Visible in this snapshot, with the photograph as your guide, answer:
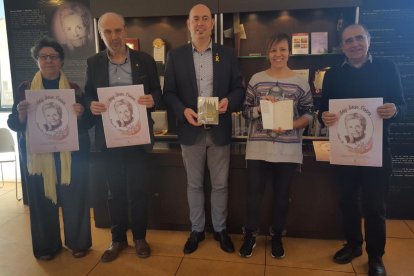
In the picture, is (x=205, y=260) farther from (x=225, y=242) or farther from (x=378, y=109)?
(x=378, y=109)

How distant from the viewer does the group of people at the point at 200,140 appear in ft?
6.54

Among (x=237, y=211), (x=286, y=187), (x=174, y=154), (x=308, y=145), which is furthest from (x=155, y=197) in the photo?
(x=308, y=145)

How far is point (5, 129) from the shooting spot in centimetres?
381

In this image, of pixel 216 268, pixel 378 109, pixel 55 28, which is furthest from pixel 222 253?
pixel 55 28

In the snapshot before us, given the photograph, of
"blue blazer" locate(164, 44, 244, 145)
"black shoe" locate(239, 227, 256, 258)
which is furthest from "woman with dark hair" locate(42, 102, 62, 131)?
"black shoe" locate(239, 227, 256, 258)

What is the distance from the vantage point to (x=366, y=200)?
1985 millimetres

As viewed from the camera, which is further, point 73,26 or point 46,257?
point 73,26

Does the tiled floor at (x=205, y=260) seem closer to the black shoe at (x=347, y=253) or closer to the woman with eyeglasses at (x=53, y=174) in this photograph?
the black shoe at (x=347, y=253)

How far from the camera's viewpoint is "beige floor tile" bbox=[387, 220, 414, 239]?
2643mm

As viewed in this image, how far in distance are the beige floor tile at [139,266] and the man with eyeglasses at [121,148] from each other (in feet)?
0.17

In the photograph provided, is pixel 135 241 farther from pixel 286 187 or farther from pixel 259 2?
pixel 259 2

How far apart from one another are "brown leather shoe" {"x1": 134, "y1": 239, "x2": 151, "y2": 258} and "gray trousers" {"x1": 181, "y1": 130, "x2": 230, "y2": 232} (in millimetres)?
361

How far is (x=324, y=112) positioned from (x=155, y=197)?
1504 mm

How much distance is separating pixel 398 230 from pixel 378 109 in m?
1.43
